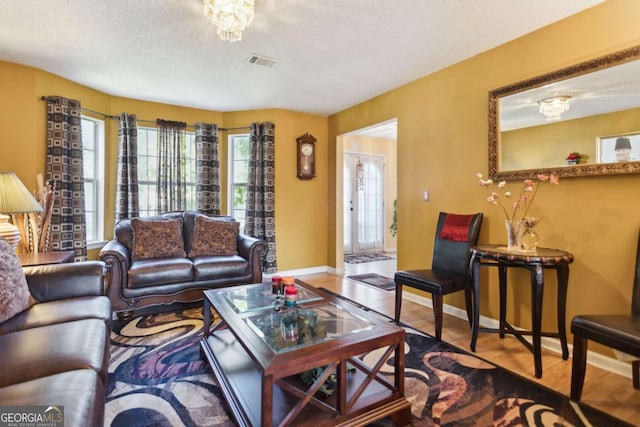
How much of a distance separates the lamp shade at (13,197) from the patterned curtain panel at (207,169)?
197 centimetres

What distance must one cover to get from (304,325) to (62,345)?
43.0 inches

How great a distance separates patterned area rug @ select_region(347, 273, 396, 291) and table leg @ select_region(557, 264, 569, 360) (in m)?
1.97

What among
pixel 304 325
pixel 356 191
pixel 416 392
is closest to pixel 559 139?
pixel 416 392

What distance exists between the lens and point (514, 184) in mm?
2607

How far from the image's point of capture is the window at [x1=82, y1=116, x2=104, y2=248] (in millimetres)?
3924

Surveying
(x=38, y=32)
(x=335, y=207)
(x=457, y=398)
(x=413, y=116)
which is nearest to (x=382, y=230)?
(x=335, y=207)

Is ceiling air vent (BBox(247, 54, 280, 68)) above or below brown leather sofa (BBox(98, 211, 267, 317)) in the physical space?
above

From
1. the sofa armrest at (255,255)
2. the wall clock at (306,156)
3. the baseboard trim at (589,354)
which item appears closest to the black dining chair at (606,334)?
the baseboard trim at (589,354)

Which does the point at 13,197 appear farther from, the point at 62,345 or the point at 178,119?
the point at 178,119

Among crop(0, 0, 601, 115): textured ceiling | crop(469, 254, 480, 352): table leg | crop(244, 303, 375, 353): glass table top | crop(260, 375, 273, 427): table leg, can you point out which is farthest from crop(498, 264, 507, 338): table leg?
crop(260, 375, 273, 427): table leg

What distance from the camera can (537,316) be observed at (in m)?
2.03

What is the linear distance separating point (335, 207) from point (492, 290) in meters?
2.61

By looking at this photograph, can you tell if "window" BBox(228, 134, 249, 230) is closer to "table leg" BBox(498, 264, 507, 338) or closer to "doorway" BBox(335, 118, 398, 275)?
"doorway" BBox(335, 118, 398, 275)

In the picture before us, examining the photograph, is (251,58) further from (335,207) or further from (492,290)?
(492,290)
